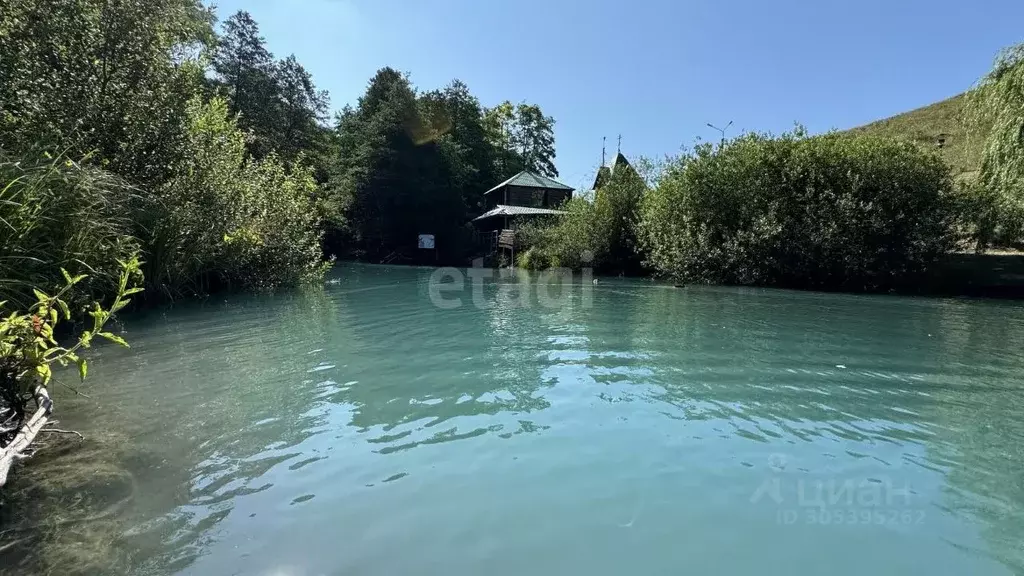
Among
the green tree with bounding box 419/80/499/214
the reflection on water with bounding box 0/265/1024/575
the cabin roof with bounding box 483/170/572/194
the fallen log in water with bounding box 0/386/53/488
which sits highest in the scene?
the green tree with bounding box 419/80/499/214

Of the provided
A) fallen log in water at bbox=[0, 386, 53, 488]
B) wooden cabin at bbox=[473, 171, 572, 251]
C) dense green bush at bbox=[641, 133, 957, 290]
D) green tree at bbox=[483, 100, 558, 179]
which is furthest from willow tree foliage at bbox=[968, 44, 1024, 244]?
green tree at bbox=[483, 100, 558, 179]

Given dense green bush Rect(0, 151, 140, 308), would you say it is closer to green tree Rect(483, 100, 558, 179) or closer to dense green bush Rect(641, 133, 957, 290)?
dense green bush Rect(641, 133, 957, 290)

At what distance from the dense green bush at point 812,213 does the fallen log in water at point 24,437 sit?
21557 mm

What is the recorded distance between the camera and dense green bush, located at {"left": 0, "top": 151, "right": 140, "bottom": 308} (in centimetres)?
521

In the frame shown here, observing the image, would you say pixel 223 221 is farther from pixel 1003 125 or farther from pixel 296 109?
pixel 296 109

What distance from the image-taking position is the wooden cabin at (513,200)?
40.2m

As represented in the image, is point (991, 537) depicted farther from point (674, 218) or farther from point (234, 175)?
point (674, 218)

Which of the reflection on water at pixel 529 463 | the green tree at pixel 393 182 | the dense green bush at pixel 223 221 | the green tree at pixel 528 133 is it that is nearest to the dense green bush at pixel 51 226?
Result: the reflection on water at pixel 529 463

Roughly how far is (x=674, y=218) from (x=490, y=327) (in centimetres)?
1625

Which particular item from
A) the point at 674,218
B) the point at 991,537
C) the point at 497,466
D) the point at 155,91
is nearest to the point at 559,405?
the point at 497,466

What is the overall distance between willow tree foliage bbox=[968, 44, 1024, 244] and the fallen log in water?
2320 centimetres

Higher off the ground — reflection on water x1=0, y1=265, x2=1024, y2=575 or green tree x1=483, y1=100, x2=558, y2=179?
green tree x1=483, y1=100, x2=558, y2=179

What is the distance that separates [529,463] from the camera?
12.8 feet

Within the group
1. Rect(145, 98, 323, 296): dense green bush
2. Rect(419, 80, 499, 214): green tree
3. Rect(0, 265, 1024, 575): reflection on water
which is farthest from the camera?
Rect(419, 80, 499, 214): green tree
